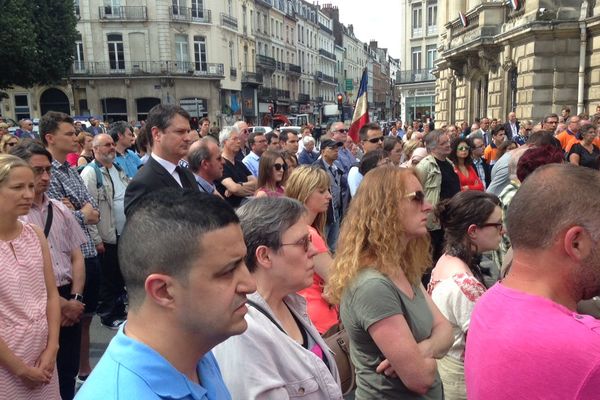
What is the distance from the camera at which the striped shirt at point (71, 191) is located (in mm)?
4297

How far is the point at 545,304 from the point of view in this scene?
4.99ft

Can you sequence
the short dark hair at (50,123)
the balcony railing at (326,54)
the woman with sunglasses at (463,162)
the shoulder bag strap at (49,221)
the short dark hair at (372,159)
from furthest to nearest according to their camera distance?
the balcony railing at (326,54), the woman with sunglasses at (463,162), the short dark hair at (372,159), the short dark hair at (50,123), the shoulder bag strap at (49,221)

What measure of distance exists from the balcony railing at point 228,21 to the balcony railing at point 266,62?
5958 millimetres

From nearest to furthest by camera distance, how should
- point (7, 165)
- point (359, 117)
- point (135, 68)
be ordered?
point (7, 165)
point (359, 117)
point (135, 68)

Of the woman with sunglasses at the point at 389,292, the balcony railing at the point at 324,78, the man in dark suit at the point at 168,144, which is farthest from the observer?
the balcony railing at the point at 324,78

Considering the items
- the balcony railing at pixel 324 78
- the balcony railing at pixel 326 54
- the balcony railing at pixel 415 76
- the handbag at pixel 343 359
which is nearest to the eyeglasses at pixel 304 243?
the handbag at pixel 343 359

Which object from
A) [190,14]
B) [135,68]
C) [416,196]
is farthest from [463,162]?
[190,14]

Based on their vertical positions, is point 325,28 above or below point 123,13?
above

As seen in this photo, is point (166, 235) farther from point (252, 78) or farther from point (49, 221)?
point (252, 78)

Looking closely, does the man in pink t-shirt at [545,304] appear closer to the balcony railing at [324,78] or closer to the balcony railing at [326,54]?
the balcony railing at [324,78]

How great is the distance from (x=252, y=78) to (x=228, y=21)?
6.19m

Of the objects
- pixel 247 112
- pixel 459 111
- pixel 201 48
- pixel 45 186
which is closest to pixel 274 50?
pixel 247 112

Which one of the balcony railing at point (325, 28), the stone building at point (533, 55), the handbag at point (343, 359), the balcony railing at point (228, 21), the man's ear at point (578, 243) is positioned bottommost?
the handbag at point (343, 359)

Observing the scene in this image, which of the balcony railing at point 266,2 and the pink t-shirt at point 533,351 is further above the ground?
the balcony railing at point 266,2
